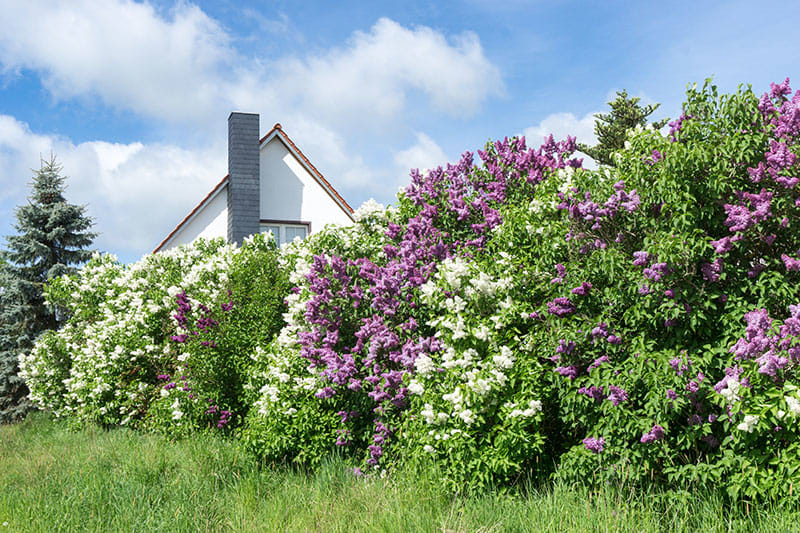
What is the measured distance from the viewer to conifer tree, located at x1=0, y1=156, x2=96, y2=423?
62.7 ft

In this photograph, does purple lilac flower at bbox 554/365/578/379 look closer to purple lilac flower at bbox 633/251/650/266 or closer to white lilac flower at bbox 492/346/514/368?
white lilac flower at bbox 492/346/514/368

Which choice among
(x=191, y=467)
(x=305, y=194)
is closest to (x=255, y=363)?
(x=191, y=467)

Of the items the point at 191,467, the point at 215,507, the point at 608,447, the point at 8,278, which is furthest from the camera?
the point at 8,278

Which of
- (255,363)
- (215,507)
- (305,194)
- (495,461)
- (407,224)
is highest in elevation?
(305,194)

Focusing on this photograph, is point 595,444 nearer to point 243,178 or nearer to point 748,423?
point 748,423

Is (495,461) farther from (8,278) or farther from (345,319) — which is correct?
(8,278)

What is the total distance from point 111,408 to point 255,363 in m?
4.58

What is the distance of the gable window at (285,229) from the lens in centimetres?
1970

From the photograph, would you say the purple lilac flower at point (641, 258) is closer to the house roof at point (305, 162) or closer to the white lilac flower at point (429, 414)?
the white lilac flower at point (429, 414)

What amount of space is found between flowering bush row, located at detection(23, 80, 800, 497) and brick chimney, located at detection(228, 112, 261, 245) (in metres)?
11.5

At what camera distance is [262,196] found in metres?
19.8

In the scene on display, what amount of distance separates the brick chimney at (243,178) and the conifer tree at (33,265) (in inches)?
213

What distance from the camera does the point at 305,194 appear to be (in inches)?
797

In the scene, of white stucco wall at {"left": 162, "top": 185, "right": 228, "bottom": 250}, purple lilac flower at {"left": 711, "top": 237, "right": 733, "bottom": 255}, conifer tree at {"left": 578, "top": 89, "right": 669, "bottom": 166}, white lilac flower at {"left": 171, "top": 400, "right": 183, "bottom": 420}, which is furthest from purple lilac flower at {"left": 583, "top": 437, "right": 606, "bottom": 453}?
conifer tree at {"left": 578, "top": 89, "right": 669, "bottom": 166}
